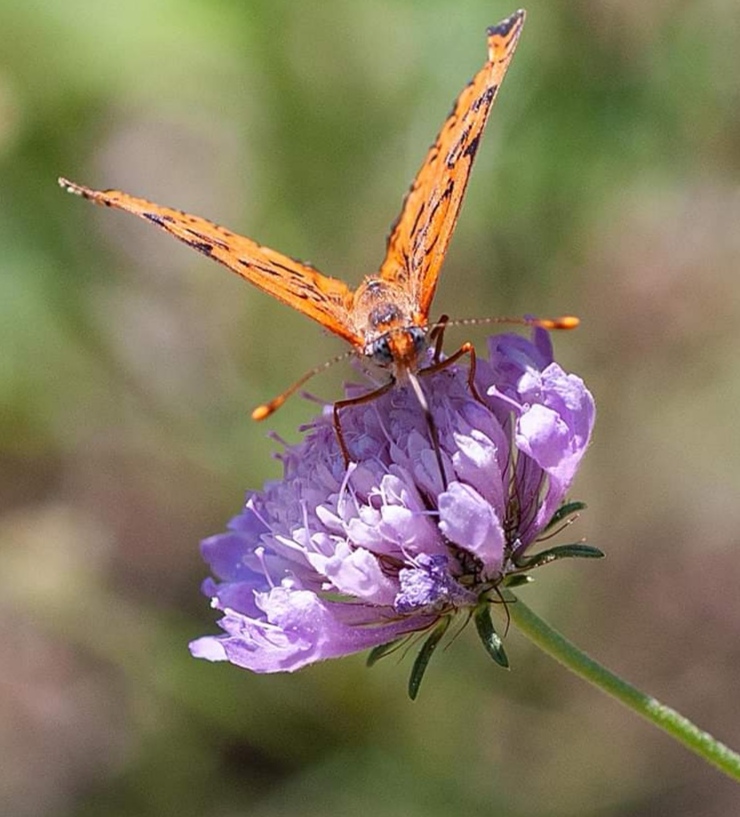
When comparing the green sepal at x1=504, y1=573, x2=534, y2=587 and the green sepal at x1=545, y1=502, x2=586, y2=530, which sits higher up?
the green sepal at x1=545, y1=502, x2=586, y2=530

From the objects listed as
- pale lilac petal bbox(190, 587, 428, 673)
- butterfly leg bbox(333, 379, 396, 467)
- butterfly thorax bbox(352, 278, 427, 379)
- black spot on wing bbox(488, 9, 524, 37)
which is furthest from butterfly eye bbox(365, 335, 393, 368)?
black spot on wing bbox(488, 9, 524, 37)

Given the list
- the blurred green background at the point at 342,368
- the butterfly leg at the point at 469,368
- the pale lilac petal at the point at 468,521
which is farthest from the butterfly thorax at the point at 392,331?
the blurred green background at the point at 342,368

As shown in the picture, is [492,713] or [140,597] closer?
[492,713]

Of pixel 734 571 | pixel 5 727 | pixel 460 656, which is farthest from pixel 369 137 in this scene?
pixel 5 727

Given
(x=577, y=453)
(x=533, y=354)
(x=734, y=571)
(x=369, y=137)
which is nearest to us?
(x=577, y=453)

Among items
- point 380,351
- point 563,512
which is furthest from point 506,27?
point 563,512

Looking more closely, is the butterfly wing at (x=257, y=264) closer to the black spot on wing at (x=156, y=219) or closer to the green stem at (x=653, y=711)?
the black spot on wing at (x=156, y=219)

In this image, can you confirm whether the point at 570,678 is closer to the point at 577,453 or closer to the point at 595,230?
the point at 595,230

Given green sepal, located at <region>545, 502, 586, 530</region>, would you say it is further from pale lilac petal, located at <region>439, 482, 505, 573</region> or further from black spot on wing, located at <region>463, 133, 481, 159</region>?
black spot on wing, located at <region>463, 133, 481, 159</region>

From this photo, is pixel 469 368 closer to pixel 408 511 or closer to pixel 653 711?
pixel 408 511
